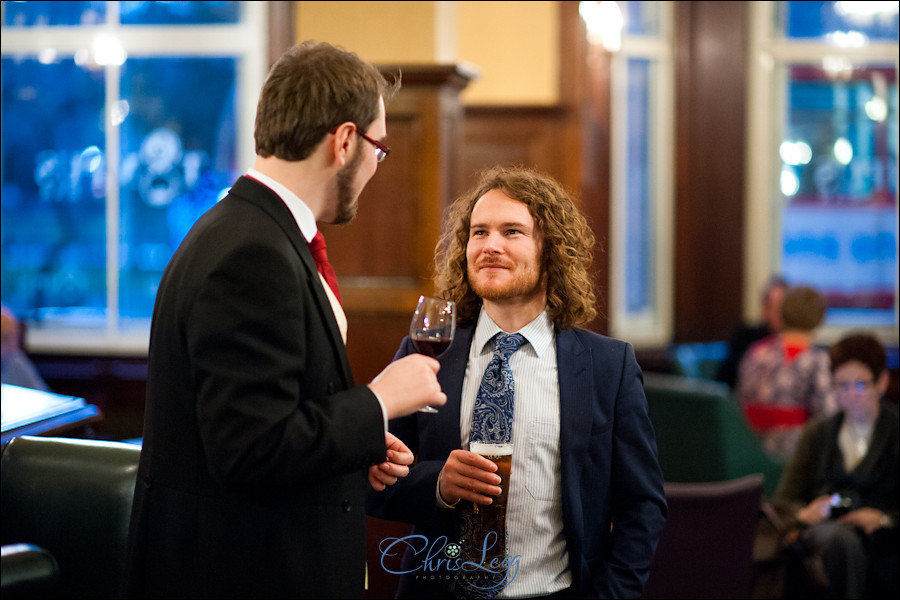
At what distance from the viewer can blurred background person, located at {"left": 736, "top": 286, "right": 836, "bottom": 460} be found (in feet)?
15.1

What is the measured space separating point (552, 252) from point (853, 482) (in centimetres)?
242

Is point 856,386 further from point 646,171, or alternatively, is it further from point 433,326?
point 646,171

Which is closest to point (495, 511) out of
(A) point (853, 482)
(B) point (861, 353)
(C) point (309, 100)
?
(C) point (309, 100)

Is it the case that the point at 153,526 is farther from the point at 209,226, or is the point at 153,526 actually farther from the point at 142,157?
the point at 142,157

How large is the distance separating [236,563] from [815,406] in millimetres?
3854

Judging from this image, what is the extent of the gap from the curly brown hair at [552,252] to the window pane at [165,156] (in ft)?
11.4

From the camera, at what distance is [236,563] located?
1.38 meters

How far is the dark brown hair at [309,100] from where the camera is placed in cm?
139

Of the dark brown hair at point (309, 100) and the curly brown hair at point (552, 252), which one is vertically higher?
the dark brown hair at point (309, 100)

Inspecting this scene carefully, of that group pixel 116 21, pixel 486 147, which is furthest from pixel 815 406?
pixel 116 21

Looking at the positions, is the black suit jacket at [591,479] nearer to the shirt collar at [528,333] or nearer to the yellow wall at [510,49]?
the shirt collar at [528,333]

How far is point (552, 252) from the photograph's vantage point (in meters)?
2.00

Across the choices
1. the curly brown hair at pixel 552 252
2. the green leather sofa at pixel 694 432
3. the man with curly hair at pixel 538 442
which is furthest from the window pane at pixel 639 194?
the man with curly hair at pixel 538 442

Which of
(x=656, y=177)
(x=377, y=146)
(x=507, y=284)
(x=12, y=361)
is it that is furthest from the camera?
(x=656, y=177)
